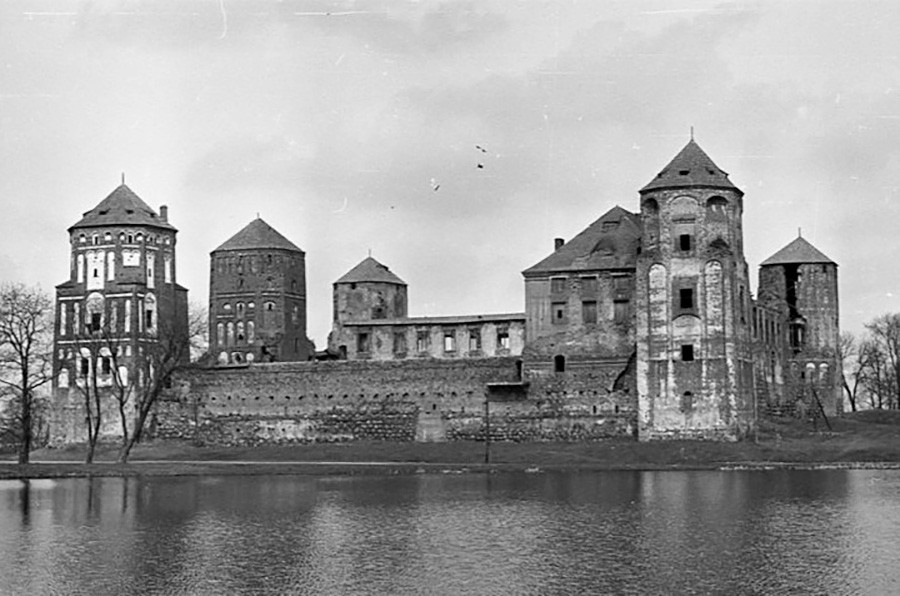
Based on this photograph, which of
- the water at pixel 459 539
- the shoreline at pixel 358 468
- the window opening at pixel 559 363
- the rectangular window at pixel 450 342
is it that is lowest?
the water at pixel 459 539

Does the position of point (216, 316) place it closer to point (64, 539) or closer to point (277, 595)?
point (64, 539)

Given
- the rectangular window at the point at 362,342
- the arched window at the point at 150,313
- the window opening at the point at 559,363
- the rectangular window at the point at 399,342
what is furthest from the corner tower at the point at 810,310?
the arched window at the point at 150,313

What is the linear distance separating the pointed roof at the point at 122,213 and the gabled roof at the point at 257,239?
8821 millimetres

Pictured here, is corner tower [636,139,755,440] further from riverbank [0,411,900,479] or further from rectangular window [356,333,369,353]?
rectangular window [356,333,369,353]

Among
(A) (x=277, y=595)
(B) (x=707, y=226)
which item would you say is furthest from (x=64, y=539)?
(B) (x=707, y=226)

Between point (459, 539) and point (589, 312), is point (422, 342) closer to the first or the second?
point (589, 312)

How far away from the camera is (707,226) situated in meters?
72.9

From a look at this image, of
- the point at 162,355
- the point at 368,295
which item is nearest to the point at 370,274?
the point at 368,295

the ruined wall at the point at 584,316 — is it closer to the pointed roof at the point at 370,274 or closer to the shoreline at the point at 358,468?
the shoreline at the point at 358,468

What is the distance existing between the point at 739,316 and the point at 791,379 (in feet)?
36.6

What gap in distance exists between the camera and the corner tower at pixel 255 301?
93.8m

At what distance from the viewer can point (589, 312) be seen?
249 feet

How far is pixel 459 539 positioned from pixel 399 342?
173 ft

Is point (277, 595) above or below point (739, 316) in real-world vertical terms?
below
